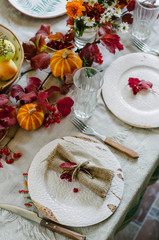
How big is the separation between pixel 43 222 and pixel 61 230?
0.05 m

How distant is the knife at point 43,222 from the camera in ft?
2.17

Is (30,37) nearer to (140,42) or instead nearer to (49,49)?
(49,49)

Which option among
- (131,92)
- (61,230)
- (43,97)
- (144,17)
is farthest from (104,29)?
(61,230)

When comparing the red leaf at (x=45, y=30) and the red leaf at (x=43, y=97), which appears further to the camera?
the red leaf at (x=45, y=30)

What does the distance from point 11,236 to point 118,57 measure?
71cm

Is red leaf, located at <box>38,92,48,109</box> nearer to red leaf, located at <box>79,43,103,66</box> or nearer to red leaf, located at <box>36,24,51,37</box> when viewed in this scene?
red leaf, located at <box>79,43,103,66</box>

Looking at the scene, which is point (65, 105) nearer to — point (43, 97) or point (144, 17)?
point (43, 97)

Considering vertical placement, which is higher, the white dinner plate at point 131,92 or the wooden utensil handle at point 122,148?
the white dinner plate at point 131,92

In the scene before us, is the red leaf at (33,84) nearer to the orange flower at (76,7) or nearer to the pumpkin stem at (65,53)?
the pumpkin stem at (65,53)

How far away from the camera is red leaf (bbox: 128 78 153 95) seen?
903 millimetres

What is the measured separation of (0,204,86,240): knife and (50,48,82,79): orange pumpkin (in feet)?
1.51

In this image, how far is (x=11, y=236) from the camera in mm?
689

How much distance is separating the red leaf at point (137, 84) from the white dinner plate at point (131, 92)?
0.05 feet

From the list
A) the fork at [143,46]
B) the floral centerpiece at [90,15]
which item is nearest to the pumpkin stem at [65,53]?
the floral centerpiece at [90,15]
